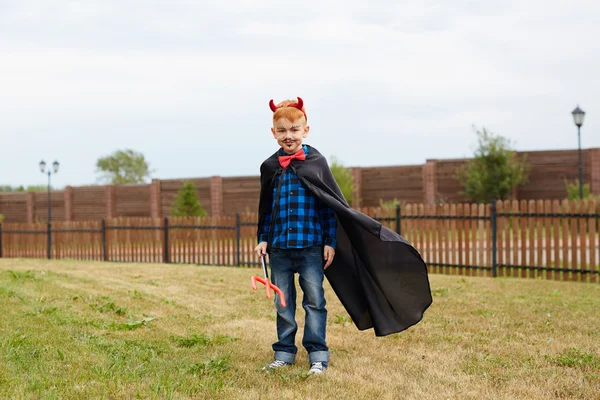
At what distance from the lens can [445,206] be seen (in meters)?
13.0

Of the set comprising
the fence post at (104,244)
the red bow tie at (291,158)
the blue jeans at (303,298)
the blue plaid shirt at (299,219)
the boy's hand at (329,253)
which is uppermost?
the red bow tie at (291,158)

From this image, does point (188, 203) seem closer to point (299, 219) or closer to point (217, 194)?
point (217, 194)

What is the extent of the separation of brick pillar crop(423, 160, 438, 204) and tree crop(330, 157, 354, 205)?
336cm

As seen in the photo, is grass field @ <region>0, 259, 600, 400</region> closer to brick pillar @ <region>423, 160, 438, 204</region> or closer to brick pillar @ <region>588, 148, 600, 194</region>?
brick pillar @ <region>588, 148, 600, 194</region>

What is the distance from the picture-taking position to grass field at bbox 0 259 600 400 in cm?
414

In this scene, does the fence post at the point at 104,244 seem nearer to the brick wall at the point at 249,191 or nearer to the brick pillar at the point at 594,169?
the brick wall at the point at 249,191

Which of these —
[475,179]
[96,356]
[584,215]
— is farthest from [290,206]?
[475,179]

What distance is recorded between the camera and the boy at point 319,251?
4.62 metres

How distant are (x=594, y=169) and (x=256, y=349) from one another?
25032 millimetres

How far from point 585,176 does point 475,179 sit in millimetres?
4577

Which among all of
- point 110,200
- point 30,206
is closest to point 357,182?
point 110,200

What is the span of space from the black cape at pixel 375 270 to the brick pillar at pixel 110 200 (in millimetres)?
32659

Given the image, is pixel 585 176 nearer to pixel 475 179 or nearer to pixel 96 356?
pixel 475 179

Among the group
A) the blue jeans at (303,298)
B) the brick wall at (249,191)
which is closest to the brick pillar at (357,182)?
the brick wall at (249,191)
